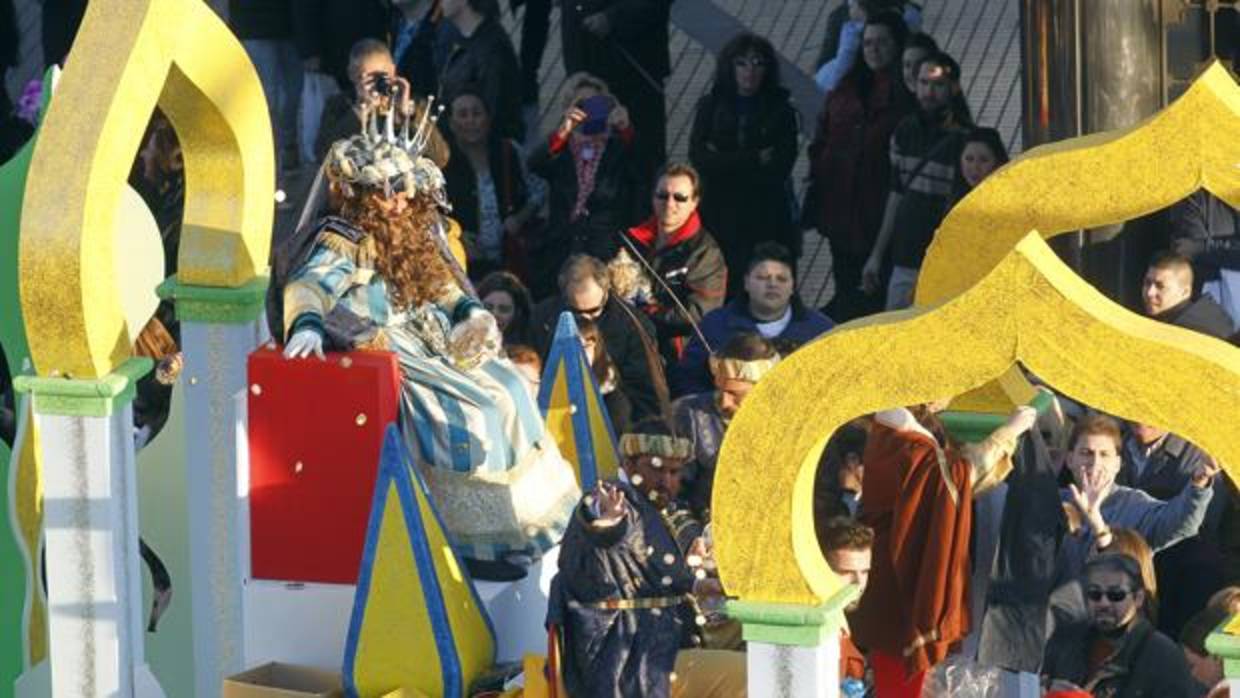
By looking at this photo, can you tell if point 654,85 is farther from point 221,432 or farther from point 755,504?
point 755,504

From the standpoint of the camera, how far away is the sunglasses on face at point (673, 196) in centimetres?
2116

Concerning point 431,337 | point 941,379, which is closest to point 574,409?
point 431,337

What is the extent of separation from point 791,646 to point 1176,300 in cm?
551

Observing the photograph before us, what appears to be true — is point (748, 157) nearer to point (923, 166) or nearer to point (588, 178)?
point (588, 178)

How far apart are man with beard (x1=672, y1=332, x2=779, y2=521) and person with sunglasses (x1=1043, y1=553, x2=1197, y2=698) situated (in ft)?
6.64

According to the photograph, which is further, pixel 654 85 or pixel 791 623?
pixel 654 85

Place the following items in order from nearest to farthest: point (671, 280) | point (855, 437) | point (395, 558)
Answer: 1. point (395, 558)
2. point (855, 437)
3. point (671, 280)

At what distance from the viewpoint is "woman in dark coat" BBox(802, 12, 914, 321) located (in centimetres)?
2217

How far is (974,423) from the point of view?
667 inches

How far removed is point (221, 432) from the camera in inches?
671

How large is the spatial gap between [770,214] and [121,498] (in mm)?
6723

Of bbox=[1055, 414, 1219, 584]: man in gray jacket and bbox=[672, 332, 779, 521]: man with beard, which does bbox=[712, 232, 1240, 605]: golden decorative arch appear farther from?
bbox=[672, 332, 779, 521]: man with beard

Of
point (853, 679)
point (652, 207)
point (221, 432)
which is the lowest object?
point (853, 679)

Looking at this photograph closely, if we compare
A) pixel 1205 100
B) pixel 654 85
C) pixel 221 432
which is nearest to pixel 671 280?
pixel 654 85
